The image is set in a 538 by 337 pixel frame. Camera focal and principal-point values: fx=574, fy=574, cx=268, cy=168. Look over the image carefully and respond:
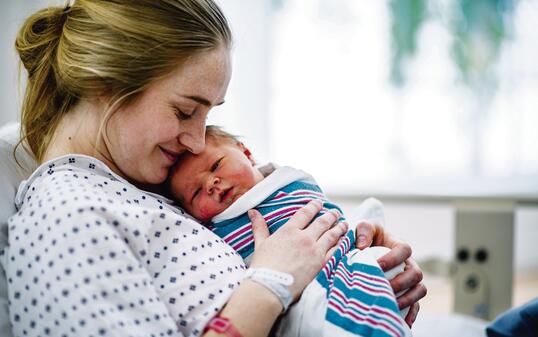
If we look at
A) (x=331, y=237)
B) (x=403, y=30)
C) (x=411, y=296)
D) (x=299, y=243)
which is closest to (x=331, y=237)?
(x=331, y=237)

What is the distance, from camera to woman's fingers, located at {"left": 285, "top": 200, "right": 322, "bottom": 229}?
1.24 m

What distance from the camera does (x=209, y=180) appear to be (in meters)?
1.37

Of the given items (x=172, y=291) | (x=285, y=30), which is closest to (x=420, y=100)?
(x=285, y=30)

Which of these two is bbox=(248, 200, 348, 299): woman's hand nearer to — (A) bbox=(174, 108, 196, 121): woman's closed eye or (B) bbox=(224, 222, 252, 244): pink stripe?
(B) bbox=(224, 222, 252, 244): pink stripe

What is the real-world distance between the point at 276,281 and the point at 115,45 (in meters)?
0.58

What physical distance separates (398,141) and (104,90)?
9.66 ft

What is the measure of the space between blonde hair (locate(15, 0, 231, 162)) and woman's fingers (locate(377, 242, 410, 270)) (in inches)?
23.1

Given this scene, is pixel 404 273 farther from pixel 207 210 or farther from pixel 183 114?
pixel 183 114

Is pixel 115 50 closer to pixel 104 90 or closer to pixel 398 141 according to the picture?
pixel 104 90

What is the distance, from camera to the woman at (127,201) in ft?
3.07

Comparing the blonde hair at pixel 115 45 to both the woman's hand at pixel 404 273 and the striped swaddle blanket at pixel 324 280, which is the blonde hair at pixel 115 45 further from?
the woman's hand at pixel 404 273

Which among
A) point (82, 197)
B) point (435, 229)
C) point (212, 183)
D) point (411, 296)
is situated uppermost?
point (82, 197)

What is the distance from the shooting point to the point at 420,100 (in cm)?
387

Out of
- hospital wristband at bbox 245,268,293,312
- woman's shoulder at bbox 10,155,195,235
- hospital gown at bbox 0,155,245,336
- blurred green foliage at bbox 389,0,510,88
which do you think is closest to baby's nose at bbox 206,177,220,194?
woman's shoulder at bbox 10,155,195,235
